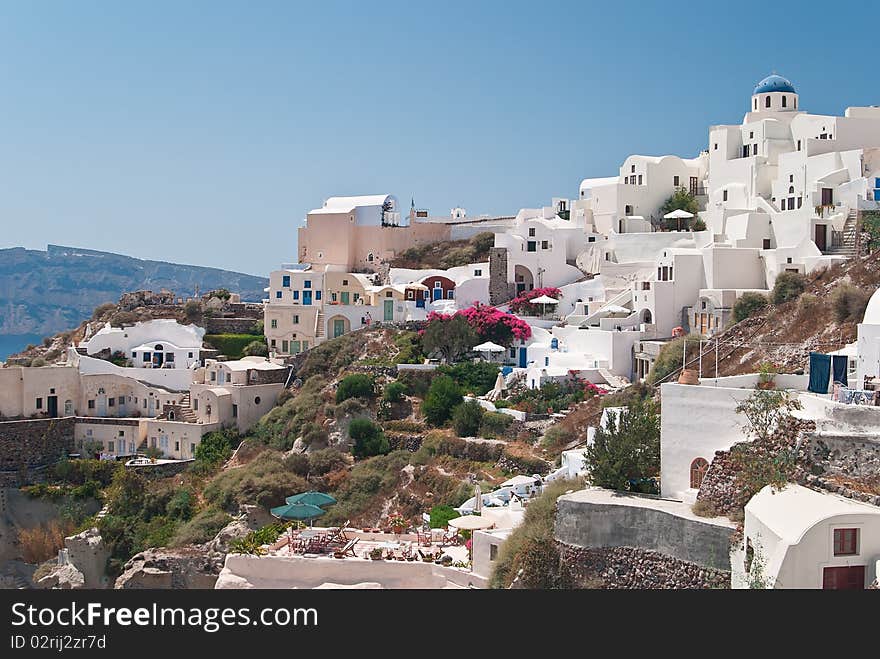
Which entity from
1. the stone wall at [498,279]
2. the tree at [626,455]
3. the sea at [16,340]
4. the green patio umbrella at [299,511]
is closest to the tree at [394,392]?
the stone wall at [498,279]

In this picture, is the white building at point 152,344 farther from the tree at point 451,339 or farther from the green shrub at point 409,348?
the tree at point 451,339

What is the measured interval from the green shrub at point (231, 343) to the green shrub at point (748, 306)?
19.2m

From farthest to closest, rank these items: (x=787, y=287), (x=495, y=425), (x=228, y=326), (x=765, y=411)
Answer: (x=228, y=326), (x=787, y=287), (x=495, y=425), (x=765, y=411)

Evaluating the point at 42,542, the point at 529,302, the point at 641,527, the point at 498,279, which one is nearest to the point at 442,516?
the point at 641,527

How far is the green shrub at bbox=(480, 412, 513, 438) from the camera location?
29.5m

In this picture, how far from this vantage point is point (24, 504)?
3409 centimetres

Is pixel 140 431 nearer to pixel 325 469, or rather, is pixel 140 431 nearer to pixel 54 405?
pixel 54 405

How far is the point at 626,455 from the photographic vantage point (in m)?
17.1

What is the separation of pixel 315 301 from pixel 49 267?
417ft

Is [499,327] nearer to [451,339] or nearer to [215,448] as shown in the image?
[451,339]

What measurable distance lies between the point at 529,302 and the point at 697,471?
21.7 metres

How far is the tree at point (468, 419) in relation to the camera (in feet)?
98.8

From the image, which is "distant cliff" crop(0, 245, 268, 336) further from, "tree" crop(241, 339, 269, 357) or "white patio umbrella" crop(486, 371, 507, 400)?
"white patio umbrella" crop(486, 371, 507, 400)

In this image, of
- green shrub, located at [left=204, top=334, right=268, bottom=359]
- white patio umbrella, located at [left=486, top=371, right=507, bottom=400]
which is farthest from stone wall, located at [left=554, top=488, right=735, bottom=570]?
green shrub, located at [left=204, top=334, right=268, bottom=359]
